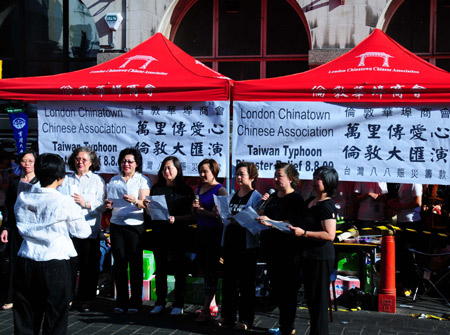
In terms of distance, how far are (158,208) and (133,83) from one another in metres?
1.87

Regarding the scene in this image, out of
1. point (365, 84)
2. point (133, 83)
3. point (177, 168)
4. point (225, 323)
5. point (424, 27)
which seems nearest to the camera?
point (225, 323)

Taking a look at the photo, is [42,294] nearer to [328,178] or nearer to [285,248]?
[285,248]

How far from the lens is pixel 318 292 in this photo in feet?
19.9

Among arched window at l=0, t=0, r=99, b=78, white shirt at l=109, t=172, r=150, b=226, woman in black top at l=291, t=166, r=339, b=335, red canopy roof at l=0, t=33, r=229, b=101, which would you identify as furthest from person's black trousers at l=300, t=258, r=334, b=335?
arched window at l=0, t=0, r=99, b=78

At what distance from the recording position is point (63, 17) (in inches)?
534

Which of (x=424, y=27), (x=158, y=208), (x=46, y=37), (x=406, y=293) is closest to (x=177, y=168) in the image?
(x=158, y=208)

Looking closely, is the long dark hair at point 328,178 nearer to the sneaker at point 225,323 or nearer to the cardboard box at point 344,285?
the sneaker at point 225,323

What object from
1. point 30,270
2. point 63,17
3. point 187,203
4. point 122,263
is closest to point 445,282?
point 187,203

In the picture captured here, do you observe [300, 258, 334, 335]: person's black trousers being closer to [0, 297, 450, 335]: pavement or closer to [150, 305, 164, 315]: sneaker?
[0, 297, 450, 335]: pavement

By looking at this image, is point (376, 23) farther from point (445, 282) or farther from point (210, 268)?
point (210, 268)

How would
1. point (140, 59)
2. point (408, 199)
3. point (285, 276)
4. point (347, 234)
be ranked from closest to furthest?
point (285, 276), point (347, 234), point (408, 199), point (140, 59)

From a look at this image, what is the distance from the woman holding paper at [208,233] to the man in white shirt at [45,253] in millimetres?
2168

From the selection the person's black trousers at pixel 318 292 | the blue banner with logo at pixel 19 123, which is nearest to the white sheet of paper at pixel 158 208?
the person's black trousers at pixel 318 292

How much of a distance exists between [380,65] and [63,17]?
8.05 metres
